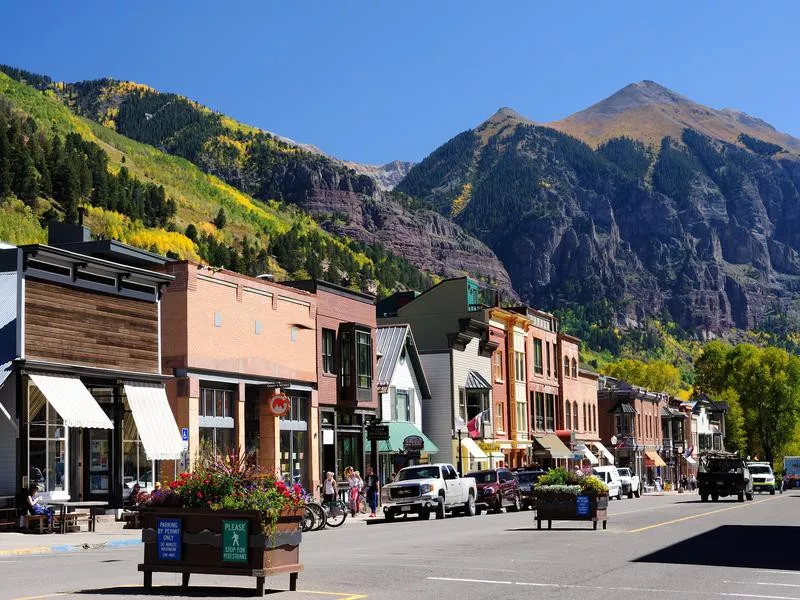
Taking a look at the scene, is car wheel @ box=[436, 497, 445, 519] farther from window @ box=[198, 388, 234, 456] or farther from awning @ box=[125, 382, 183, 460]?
awning @ box=[125, 382, 183, 460]

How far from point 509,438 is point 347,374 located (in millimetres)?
22777

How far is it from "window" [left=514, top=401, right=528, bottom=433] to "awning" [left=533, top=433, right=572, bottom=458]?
4.93 ft

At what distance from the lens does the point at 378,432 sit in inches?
2194

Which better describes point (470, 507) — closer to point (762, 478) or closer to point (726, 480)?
point (726, 480)

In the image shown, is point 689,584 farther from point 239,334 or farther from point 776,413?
point 776,413

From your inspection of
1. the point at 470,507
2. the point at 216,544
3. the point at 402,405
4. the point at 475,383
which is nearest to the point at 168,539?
the point at 216,544

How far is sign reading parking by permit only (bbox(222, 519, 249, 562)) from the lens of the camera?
601 inches

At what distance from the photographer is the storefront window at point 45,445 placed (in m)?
34.2

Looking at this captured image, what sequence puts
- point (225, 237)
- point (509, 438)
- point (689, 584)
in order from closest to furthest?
point (689, 584) < point (509, 438) < point (225, 237)

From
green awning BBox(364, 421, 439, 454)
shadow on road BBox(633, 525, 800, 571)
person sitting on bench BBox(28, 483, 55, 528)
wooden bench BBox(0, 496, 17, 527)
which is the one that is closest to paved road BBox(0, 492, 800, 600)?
shadow on road BBox(633, 525, 800, 571)

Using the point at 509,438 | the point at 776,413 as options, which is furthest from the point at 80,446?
the point at 776,413

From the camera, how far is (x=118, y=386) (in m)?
37.5

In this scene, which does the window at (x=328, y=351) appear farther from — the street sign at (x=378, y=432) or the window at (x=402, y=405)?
the window at (x=402, y=405)

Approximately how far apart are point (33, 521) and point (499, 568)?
16.6 meters
